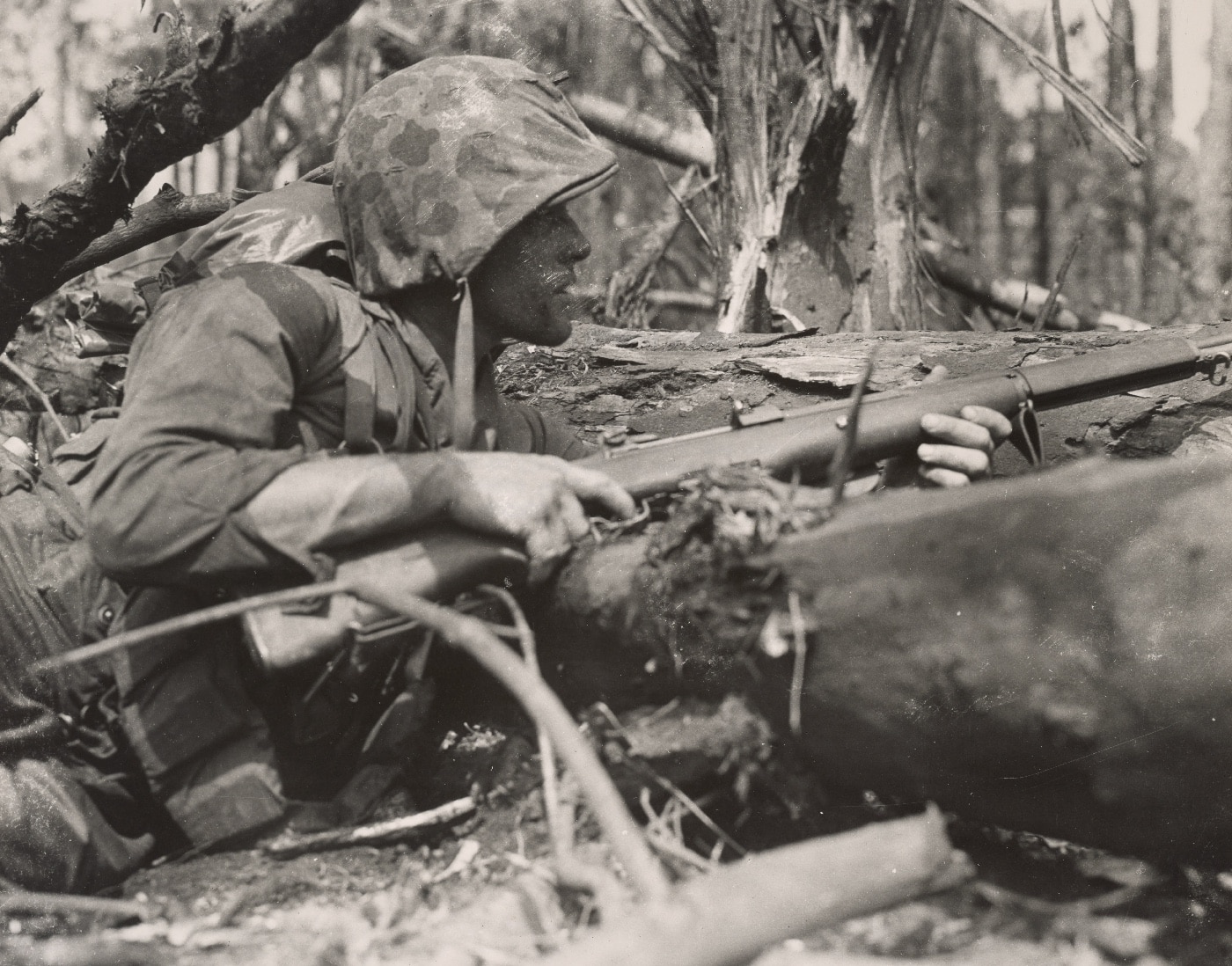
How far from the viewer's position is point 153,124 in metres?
2.96

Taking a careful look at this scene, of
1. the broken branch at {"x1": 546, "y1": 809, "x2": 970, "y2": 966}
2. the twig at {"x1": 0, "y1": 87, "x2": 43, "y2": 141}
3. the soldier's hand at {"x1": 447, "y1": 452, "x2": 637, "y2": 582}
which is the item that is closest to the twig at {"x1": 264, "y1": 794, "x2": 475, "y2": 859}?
the soldier's hand at {"x1": 447, "y1": 452, "x2": 637, "y2": 582}

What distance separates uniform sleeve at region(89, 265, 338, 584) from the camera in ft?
7.66

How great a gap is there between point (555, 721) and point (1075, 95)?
4.28 m

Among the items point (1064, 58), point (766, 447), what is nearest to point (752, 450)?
point (766, 447)

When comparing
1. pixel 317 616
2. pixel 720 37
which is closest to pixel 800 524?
pixel 317 616

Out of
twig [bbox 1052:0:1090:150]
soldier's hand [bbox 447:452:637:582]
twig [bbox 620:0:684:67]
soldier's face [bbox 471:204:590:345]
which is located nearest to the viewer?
soldier's hand [bbox 447:452:637:582]

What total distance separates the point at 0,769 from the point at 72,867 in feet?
0.94

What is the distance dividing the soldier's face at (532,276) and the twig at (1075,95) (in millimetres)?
2572

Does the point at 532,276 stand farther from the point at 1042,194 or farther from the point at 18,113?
the point at 1042,194

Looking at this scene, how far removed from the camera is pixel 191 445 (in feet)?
7.84

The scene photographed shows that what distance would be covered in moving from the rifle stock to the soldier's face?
548 mm

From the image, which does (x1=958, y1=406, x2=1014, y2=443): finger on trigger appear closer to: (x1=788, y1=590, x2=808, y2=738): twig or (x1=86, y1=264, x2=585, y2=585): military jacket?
(x1=788, y1=590, x2=808, y2=738): twig

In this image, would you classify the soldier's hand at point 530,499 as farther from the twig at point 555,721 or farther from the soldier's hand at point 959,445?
the soldier's hand at point 959,445

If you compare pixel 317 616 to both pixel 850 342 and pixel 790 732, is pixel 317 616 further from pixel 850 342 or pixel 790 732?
pixel 850 342
